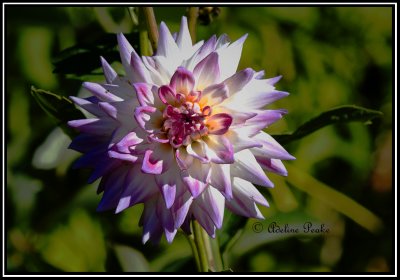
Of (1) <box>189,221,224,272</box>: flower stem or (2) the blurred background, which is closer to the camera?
(1) <box>189,221,224,272</box>: flower stem

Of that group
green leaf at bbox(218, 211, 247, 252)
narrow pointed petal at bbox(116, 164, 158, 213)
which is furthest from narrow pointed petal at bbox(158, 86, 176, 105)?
green leaf at bbox(218, 211, 247, 252)

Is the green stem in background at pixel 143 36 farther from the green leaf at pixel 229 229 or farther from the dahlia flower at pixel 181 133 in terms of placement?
the green leaf at pixel 229 229

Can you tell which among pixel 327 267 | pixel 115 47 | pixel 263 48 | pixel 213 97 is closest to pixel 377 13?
pixel 263 48

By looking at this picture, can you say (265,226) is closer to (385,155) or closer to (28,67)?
(385,155)

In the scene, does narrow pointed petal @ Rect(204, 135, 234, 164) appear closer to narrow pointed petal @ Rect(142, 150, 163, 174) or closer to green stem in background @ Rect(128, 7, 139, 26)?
narrow pointed petal @ Rect(142, 150, 163, 174)

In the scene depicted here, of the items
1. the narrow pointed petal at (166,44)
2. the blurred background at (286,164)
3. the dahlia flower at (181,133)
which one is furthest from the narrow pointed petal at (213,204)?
the blurred background at (286,164)
